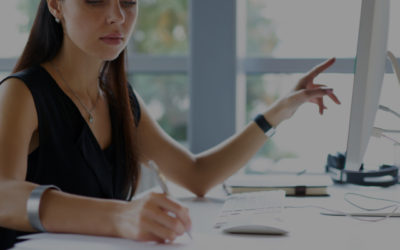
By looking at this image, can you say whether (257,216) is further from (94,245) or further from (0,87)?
(0,87)

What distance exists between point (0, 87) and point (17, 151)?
0.22 meters

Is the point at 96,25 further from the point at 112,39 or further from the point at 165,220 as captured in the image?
the point at 165,220

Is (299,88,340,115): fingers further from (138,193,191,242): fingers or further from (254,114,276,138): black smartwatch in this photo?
(138,193,191,242): fingers

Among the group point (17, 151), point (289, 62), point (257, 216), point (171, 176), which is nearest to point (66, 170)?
point (17, 151)

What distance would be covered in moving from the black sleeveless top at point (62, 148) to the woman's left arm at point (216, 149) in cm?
24

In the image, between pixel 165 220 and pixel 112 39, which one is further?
pixel 112 39

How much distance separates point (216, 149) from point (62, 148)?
510mm

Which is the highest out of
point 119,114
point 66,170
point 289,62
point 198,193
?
point 289,62

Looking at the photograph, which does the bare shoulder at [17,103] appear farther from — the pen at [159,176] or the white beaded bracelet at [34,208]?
the pen at [159,176]

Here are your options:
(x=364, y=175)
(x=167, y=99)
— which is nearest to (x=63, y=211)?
(x=364, y=175)

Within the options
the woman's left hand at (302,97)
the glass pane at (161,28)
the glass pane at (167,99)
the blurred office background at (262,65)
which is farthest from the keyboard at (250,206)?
the glass pane at (161,28)

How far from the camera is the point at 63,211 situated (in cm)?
106

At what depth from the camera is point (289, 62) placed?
7.91 ft

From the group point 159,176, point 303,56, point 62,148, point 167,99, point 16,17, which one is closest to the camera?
point 159,176
